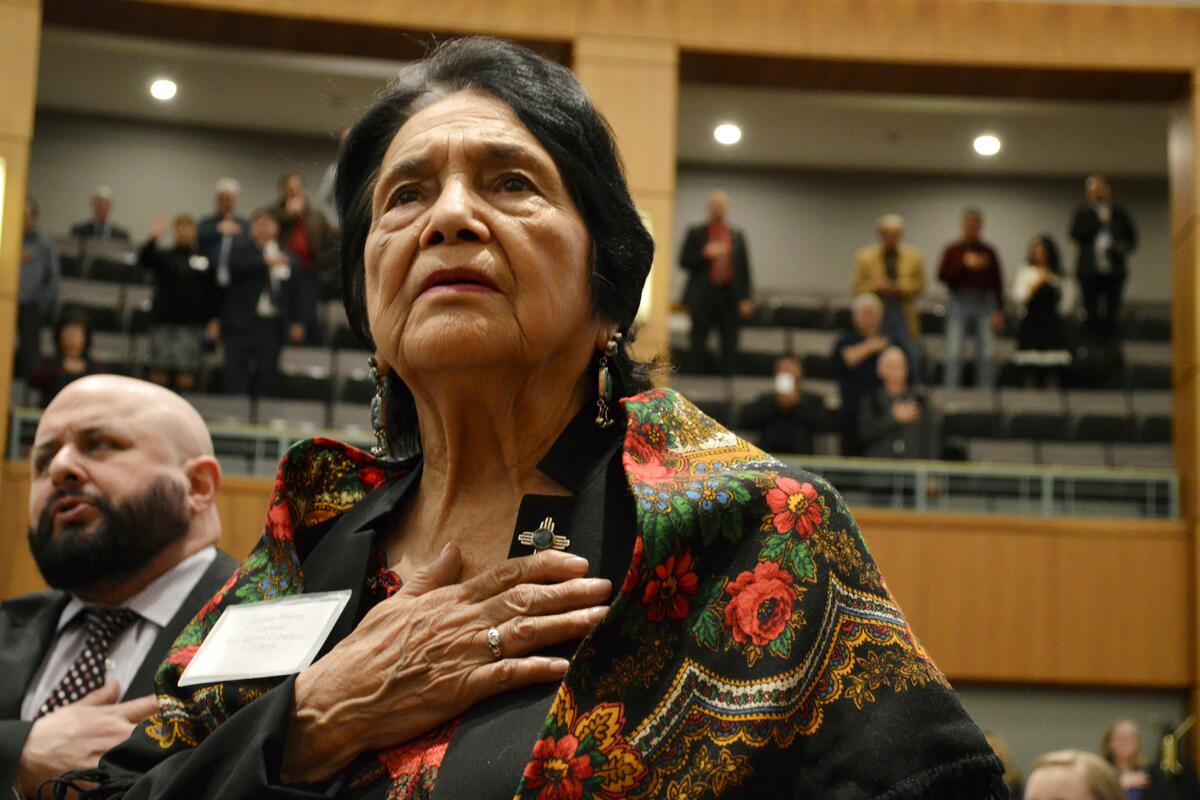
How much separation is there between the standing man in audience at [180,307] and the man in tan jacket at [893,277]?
4.32 metres

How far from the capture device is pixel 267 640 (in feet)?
5.57

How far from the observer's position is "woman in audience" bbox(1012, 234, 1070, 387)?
1098cm

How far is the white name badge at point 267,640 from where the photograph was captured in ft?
5.46

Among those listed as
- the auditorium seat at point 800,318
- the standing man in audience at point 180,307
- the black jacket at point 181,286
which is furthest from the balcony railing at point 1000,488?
the auditorium seat at point 800,318

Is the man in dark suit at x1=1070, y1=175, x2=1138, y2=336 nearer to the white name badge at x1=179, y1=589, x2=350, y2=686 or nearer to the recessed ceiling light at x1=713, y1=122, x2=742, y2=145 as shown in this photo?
the recessed ceiling light at x1=713, y1=122, x2=742, y2=145

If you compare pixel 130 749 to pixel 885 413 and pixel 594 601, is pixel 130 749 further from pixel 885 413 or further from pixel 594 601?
pixel 885 413

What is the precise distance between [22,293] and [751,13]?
494 centimetres

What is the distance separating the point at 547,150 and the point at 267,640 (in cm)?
63

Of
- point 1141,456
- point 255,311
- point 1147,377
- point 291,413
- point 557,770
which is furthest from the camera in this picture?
point 1147,377

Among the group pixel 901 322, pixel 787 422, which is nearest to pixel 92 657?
pixel 787 422

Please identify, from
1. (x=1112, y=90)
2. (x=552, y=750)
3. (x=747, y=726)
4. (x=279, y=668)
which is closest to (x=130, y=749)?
(x=279, y=668)

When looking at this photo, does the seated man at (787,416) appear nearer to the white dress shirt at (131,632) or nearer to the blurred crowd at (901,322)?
the blurred crowd at (901,322)

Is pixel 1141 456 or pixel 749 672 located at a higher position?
pixel 1141 456

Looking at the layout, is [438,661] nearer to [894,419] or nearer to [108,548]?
[108,548]
